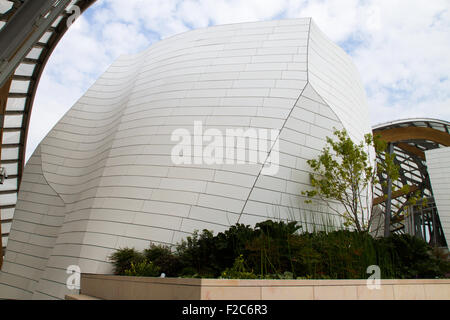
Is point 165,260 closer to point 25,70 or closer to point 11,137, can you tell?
point 25,70

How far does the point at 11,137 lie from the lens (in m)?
12.3

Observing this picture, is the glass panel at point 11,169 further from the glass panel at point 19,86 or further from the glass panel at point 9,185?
the glass panel at point 19,86

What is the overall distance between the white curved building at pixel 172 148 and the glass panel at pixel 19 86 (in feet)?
10.3

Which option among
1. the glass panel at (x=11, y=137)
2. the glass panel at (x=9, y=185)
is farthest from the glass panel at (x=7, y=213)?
the glass panel at (x=11, y=137)

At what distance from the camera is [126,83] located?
14922 mm

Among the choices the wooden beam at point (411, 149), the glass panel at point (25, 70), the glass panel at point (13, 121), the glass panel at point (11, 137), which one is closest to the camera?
the glass panel at point (25, 70)

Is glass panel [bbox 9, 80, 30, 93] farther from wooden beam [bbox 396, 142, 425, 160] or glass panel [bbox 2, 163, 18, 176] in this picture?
wooden beam [bbox 396, 142, 425, 160]

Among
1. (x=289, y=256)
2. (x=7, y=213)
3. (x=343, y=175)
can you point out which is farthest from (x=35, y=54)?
(x=343, y=175)

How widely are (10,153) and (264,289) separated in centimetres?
1309

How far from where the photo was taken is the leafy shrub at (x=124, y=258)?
8008 millimetres

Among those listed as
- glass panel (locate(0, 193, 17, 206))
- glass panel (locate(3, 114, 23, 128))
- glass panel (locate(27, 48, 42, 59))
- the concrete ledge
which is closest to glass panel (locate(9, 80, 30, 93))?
glass panel (locate(27, 48, 42, 59))

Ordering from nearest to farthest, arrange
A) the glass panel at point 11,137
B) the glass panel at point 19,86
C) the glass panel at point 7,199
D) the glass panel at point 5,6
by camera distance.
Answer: the glass panel at point 5,6 → the glass panel at point 19,86 → the glass panel at point 11,137 → the glass panel at point 7,199

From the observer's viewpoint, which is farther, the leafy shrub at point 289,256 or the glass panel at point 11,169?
the glass panel at point 11,169

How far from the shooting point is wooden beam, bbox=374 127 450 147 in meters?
18.6
